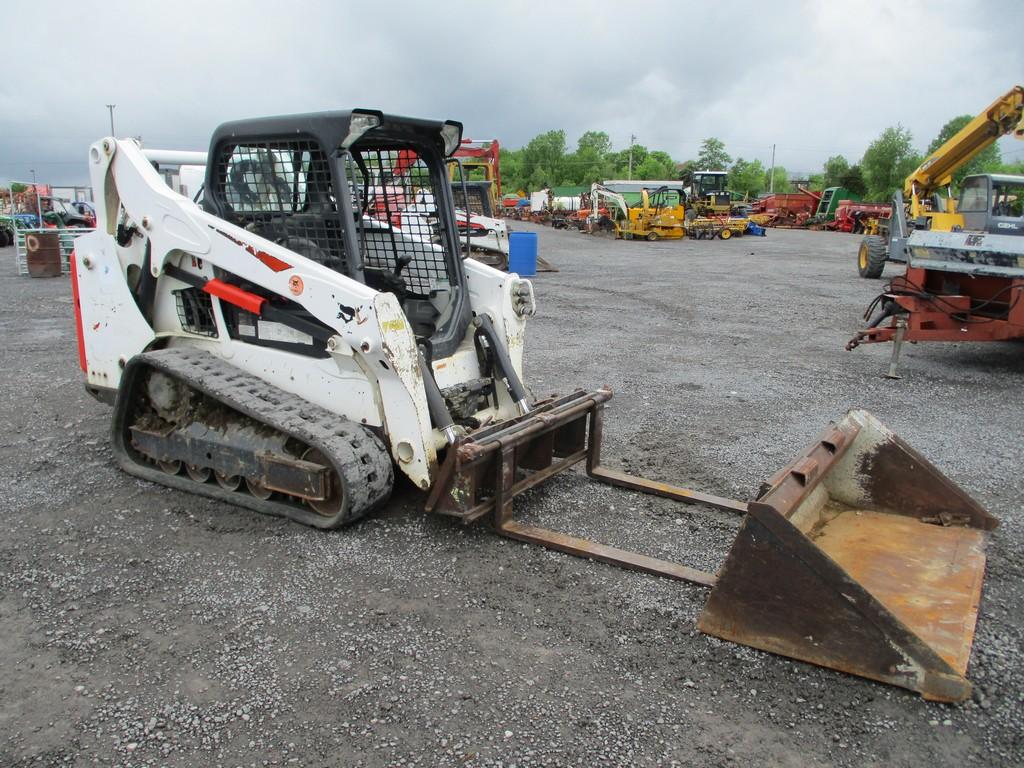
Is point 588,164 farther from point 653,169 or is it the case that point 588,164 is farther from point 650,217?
point 650,217

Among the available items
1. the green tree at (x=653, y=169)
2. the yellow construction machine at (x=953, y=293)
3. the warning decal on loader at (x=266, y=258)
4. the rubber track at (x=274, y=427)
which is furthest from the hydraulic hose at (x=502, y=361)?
the green tree at (x=653, y=169)

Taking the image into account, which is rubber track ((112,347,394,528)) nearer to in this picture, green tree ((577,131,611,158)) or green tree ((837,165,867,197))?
green tree ((837,165,867,197))

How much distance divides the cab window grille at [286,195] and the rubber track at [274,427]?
2.59 ft

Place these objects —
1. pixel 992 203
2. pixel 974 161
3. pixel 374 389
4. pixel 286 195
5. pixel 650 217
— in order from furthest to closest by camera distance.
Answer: pixel 974 161
pixel 650 217
pixel 992 203
pixel 286 195
pixel 374 389

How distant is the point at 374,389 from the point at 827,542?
232 centimetres

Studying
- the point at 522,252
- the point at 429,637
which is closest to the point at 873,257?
the point at 522,252

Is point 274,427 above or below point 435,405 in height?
below

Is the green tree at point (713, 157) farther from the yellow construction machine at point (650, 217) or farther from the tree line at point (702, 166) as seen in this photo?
the yellow construction machine at point (650, 217)

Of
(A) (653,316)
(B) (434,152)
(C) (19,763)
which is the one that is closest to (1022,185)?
(A) (653,316)

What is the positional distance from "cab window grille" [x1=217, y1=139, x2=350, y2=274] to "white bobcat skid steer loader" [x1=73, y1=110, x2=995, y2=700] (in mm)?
11

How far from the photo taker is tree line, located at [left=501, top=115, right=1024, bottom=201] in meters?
61.4

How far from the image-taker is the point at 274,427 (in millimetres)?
4074

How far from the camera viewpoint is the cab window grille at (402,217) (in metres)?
4.73

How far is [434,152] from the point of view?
4691 millimetres
